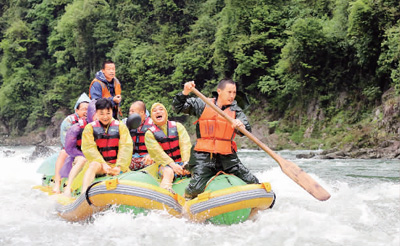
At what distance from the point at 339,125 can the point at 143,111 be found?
12561mm

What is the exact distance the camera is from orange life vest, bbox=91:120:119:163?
16.4 ft

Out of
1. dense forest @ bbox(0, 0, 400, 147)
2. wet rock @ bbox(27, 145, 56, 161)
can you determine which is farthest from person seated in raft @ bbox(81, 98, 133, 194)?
dense forest @ bbox(0, 0, 400, 147)

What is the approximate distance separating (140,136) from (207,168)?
5.32 feet

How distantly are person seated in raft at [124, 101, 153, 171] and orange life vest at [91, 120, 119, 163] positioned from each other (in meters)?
0.62

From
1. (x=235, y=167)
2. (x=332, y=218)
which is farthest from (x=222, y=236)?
(x=332, y=218)

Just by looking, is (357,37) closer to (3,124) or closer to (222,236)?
(222,236)

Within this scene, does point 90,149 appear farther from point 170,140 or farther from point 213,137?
point 213,137

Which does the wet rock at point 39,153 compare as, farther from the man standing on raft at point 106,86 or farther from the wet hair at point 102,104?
the wet hair at point 102,104

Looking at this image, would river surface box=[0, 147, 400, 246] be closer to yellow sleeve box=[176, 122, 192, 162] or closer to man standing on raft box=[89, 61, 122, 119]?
yellow sleeve box=[176, 122, 192, 162]

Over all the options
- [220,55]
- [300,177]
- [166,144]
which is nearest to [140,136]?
[166,144]

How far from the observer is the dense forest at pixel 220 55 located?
53.3ft

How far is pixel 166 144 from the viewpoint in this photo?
204 inches

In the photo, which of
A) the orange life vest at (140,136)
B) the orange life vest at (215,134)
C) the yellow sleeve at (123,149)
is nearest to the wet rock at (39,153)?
the orange life vest at (140,136)

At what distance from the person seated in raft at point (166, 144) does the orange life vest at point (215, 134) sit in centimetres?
69
